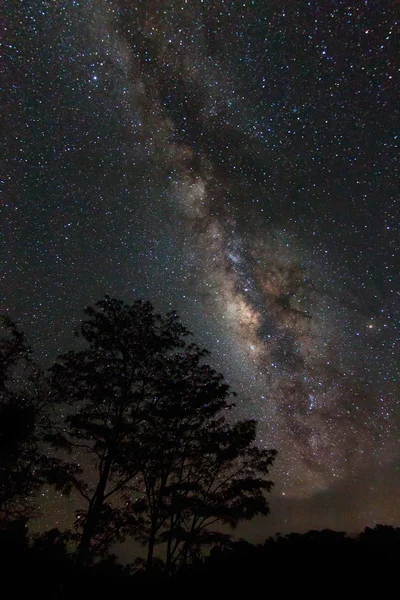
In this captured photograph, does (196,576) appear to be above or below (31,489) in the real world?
below

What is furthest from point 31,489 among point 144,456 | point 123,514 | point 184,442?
point 184,442

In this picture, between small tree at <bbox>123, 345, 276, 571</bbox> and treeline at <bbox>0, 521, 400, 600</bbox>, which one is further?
small tree at <bbox>123, 345, 276, 571</bbox>

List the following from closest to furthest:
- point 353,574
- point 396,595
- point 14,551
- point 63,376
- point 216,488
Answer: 1. point 396,595
2. point 353,574
3. point 14,551
4. point 63,376
5. point 216,488

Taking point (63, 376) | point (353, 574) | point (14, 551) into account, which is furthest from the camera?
point (63, 376)

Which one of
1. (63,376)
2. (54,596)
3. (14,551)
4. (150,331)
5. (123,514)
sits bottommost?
(54,596)

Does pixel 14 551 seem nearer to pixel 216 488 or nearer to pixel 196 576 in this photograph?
pixel 196 576

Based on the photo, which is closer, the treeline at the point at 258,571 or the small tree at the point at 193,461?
the treeline at the point at 258,571

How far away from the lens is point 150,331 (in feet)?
51.9

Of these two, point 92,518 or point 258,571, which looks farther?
point 92,518

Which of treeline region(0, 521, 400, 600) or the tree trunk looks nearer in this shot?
treeline region(0, 521, 400, 600)

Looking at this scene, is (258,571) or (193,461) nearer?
(258,571)

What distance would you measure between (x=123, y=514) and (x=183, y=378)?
623 centimetres

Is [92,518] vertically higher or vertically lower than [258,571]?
higher

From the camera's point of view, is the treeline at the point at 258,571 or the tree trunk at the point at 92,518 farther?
the tree trunk at the point at 92,518
